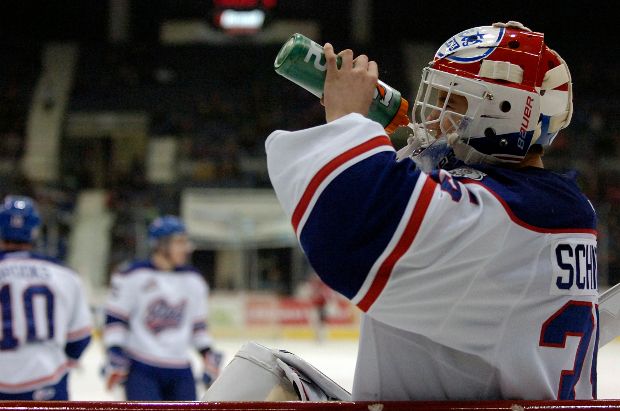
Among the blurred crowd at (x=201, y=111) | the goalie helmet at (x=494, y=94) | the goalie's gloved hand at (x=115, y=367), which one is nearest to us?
the goalie helmet at (x=494, y=94)

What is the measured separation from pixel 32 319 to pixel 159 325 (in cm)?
146

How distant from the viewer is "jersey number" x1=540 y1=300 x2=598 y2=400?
51.3 inches

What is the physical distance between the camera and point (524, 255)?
1.26 m

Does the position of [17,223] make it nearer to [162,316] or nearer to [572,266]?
[162,316]

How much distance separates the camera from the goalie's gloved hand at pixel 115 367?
15.7 ft

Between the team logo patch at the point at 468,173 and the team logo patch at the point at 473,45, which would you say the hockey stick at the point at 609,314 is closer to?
the team logo patch at the point at 468,173

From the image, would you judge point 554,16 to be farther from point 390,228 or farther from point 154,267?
point 390,228

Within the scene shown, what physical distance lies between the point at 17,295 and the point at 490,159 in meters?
2.75

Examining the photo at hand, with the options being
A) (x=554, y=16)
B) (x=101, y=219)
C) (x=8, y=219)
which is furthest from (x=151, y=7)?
(x=8, y=219)

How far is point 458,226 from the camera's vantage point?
3.97 ft

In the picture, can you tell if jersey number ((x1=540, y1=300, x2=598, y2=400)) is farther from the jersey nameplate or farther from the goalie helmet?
the goalie helmet

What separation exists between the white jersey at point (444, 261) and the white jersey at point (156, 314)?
12.4 feet

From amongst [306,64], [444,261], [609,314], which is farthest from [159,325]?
[444,261]

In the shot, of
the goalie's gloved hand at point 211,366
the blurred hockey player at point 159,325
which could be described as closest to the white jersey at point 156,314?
the blurred hockey player at point 159,325
